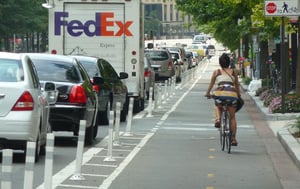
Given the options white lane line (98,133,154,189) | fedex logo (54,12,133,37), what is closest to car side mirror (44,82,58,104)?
white lane line (98,133,154,189)

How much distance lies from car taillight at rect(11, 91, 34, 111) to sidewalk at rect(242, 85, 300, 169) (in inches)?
161

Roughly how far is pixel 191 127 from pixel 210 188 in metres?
10.8

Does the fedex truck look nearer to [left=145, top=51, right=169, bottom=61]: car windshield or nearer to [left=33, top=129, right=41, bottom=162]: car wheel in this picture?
[left=33, top=129, right=41, bottom=162]: car wheel

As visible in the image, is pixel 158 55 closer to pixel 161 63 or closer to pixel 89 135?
pixel 161 63

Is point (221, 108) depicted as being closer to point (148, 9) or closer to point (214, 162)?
point (214, 162)

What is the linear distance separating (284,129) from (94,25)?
772cm

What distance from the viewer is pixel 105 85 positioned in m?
21.6

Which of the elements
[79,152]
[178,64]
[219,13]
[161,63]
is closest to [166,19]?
[178,64]

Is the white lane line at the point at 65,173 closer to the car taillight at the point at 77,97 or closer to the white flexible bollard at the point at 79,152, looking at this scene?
the white flexible bollard at the point at 79,152

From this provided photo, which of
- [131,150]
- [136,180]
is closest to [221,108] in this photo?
[131,150]

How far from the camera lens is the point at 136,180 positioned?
499 inches

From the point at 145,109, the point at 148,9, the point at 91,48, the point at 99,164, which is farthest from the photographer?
the point at 148,9

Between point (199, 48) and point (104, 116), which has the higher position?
point (199, 48)

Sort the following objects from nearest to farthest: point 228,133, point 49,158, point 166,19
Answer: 1. point 49,158
2. point 228,133
3. point 166,19
